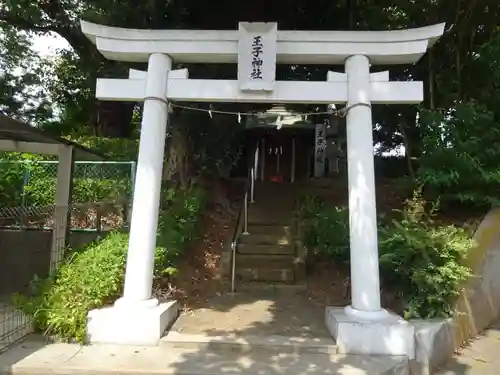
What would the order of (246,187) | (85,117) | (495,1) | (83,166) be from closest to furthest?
(495,1) < (83,166) < (246,187) < (85,117)

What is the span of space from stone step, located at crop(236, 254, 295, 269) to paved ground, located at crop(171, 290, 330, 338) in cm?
76

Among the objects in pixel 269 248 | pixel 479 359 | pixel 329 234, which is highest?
pixel 329 234

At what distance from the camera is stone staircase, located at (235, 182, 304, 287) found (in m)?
7.68

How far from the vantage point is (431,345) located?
4.86m

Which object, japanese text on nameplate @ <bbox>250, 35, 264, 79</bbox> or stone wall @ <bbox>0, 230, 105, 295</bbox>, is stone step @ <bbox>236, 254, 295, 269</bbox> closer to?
stone wall @ <bbox>0, 230, 105, 295</bbox>

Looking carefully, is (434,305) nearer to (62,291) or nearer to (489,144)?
(489,144)

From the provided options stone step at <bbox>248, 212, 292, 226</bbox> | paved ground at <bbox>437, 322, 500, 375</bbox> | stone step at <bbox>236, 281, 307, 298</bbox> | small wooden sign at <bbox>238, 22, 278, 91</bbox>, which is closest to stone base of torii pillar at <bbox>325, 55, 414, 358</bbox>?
paved ground at <bbox>437, 322, 500, 375</bbox>

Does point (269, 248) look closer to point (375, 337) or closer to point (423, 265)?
point (423, 265)

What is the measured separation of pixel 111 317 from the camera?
491cm

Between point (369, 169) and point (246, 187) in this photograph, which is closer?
point (369, 169)

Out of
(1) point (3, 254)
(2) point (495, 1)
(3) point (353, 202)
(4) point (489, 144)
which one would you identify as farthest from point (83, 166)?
(2) point (495, 1)

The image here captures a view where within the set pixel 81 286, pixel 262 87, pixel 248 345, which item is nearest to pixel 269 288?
pixel 248 345

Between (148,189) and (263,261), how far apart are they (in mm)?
3311

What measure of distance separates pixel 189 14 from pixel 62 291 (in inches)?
198
